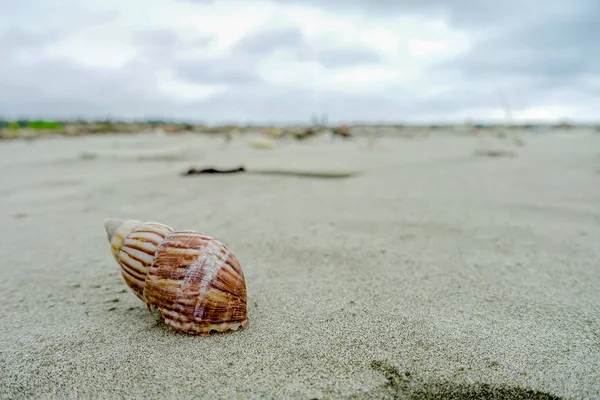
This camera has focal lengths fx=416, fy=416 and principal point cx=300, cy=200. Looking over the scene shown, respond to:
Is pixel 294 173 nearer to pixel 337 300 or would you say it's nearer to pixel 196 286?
pixel 337 300

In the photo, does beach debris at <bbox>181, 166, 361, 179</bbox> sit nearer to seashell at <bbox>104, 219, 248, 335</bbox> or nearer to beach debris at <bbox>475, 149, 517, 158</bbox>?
beach debris at <bbox>475, 149, 517, 158</bbox>

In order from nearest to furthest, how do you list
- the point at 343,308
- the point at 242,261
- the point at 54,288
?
the point at 343,308
the point at 54,288
the point at 242,261


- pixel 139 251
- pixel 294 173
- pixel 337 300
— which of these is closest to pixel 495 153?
pixel 294 173

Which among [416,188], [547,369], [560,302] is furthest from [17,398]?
[416,188]

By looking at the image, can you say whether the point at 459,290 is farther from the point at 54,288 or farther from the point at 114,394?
the point at 54,288

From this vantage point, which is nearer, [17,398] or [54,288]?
[17,398]

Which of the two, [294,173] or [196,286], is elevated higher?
[294,173]

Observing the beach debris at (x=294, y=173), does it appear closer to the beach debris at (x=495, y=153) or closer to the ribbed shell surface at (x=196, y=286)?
the beach debris at (x=495, y=153)

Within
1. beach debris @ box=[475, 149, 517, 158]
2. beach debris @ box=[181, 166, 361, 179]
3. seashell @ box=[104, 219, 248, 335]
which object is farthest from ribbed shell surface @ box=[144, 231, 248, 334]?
beach debris @ box=[475, 149, 517, 158]
